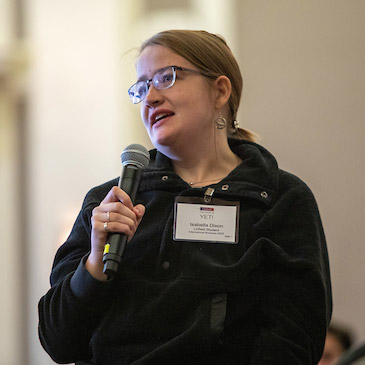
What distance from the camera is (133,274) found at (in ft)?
5.25

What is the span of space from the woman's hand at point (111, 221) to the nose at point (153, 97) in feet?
1.10

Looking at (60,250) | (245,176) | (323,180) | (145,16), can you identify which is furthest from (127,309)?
A: (145,16)

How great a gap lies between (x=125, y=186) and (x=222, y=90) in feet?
1.61

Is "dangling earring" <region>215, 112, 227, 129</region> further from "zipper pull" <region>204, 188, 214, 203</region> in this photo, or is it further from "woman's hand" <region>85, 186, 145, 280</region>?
"woman's hand" <region>85, 186, 145, 280</region>

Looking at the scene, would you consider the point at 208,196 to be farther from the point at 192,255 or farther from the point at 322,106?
the point at 322,106

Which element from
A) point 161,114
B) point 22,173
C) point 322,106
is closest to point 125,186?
A: point 161,114

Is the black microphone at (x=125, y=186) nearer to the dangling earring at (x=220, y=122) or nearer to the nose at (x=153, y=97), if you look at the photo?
the nose at (x=153, y=97)

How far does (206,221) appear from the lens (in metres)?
1.63

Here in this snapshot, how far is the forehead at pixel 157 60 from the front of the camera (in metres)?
1.77

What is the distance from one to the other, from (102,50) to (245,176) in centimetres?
412

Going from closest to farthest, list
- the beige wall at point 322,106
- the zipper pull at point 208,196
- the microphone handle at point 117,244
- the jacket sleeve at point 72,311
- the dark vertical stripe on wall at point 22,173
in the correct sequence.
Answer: the microphone handle at point 117,244
the jacket sleeve at point 72,311
the zipper pull at point 208,196
the beige wall at point 322,106
the dark vertical stripe on wall at point 22,173

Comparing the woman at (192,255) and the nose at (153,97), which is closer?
the woman at (192,255)

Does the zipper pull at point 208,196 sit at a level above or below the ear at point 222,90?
below

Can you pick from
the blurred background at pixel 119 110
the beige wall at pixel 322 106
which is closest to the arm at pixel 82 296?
the blurred background at pixel 119 110
